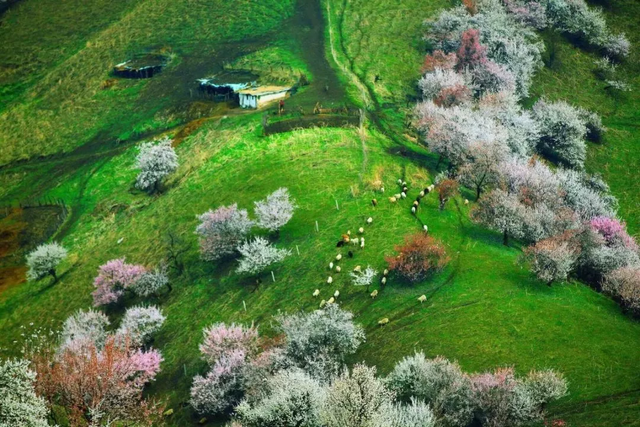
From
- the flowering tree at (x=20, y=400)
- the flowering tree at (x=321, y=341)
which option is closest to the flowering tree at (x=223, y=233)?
the flowering tree at (x=321, y=341)

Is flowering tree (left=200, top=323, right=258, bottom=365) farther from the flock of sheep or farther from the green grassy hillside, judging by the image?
the flock of sheep

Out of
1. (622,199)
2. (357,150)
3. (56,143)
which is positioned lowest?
(56,143)

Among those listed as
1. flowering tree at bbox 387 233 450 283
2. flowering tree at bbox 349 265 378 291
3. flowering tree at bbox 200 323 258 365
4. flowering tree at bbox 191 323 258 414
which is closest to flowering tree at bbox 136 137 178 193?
flowering tree at bbox 200 323 258 365

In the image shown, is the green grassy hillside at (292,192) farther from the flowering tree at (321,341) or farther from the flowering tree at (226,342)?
the flowering tree at (226,342)

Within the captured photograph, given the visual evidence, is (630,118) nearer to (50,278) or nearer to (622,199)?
(622,199)

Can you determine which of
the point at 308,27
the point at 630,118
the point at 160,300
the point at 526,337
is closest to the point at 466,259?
the point at 526,337
